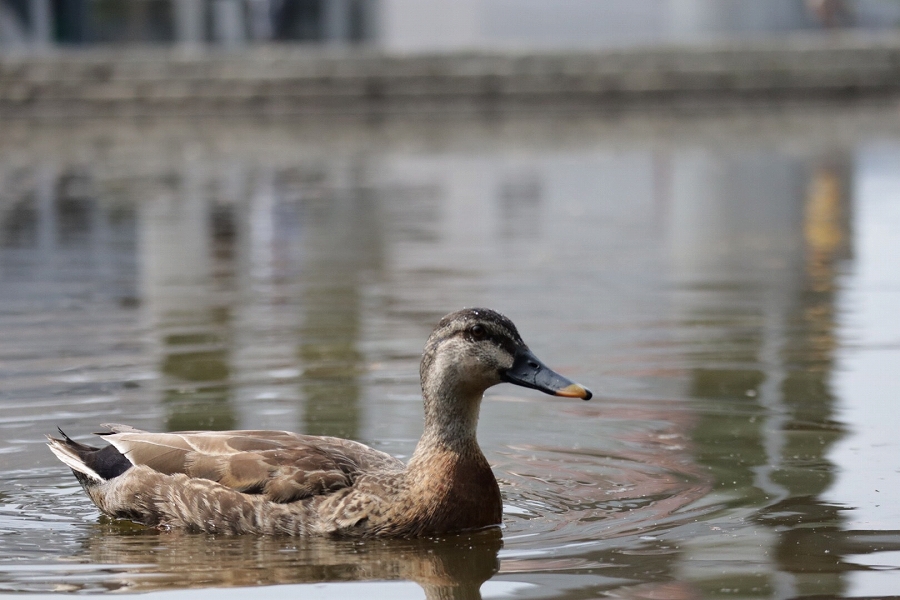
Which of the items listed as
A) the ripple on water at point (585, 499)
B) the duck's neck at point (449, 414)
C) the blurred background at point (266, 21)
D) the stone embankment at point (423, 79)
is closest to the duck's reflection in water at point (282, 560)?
the ripple on water at point (585, 499)

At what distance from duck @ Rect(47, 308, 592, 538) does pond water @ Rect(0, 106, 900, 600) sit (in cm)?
9

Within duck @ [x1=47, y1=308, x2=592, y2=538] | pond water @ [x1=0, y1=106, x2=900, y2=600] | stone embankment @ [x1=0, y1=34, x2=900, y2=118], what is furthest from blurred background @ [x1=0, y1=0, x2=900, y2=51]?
duck @ [x1=47, y1=308, x2=592, y2=538]

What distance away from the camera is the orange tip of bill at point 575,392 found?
18.2 feet

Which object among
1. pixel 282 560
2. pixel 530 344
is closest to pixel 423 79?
pixel 530 344

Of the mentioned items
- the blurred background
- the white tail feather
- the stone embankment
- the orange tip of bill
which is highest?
the blurred background

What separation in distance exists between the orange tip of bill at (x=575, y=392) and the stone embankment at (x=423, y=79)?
83.4 feet

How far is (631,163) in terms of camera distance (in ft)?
70.4

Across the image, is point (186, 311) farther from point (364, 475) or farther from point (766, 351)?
point (364, 475)

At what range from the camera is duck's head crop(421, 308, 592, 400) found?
18.7 feet

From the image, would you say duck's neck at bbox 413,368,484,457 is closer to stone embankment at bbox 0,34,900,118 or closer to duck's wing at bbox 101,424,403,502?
duck's wing at bbox 101,424,403,502

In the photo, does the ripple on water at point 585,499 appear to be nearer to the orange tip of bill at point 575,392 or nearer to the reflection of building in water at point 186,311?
the orange tip of bill at point 575,392

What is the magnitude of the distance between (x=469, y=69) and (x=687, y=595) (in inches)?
1050

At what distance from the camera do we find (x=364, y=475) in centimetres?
577

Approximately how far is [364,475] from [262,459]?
0.35m
